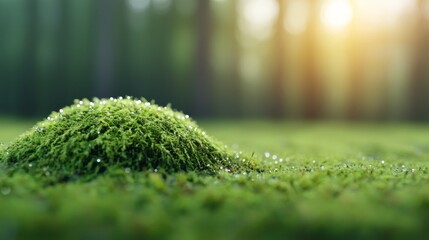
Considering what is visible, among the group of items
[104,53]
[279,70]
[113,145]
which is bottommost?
[113,145]

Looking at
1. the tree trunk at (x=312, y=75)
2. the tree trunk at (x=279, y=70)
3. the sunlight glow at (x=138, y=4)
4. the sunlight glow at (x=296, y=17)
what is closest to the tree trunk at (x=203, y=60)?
the tree trunk at (x=279, y=70)

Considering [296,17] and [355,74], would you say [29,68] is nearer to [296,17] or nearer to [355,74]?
[296,17]

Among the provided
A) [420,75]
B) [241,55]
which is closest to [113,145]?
[420,75]

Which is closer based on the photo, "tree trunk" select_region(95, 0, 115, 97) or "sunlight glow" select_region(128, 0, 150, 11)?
→ "tree trunk" select_region(95, 0, 115, 97)

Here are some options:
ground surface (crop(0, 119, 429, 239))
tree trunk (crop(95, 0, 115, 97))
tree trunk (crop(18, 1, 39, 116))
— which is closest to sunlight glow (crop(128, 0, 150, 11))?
tree trunk (crop(18, 1, 39, 116))

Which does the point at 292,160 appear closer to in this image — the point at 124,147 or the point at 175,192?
the point at 124,147

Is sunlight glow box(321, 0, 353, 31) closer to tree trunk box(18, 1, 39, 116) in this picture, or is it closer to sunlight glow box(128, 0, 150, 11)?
sunlight glow box(128, 0, 150, 11)
